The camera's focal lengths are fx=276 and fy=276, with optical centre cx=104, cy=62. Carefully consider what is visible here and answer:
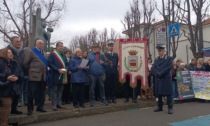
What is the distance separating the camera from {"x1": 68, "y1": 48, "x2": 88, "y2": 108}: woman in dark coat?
820 cm

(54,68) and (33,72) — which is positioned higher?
(54,68)

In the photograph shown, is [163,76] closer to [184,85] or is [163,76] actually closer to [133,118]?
[133,118]

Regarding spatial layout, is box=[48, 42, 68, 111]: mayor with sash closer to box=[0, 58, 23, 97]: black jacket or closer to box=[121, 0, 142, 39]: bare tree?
box=[0, 58, 23, 97]: black jacket

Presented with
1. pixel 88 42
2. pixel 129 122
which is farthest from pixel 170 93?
pixel 88 42

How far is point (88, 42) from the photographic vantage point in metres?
51.4

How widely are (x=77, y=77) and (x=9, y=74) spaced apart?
2334 millimetres

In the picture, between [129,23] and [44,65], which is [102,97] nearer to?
[44,65]

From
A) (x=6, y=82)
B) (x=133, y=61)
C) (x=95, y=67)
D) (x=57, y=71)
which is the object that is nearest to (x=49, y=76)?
(x=57, y=71)

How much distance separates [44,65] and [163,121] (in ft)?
11.3

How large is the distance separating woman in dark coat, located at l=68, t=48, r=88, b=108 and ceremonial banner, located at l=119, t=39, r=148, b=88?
1.83m

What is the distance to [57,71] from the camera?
7.69 meters

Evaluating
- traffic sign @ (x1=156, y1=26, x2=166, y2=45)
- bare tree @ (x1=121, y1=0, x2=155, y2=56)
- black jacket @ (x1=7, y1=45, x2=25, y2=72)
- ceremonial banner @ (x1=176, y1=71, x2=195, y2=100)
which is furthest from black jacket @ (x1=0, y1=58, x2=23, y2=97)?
bare tree @ (x1=121, y1=0, x2=155, y2=56)

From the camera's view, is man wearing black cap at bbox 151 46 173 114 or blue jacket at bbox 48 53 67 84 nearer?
blue jacket at bbox 48 53 67 84

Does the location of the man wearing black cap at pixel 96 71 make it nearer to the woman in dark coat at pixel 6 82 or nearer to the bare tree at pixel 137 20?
the woman in dark coat at pixel 6 82
